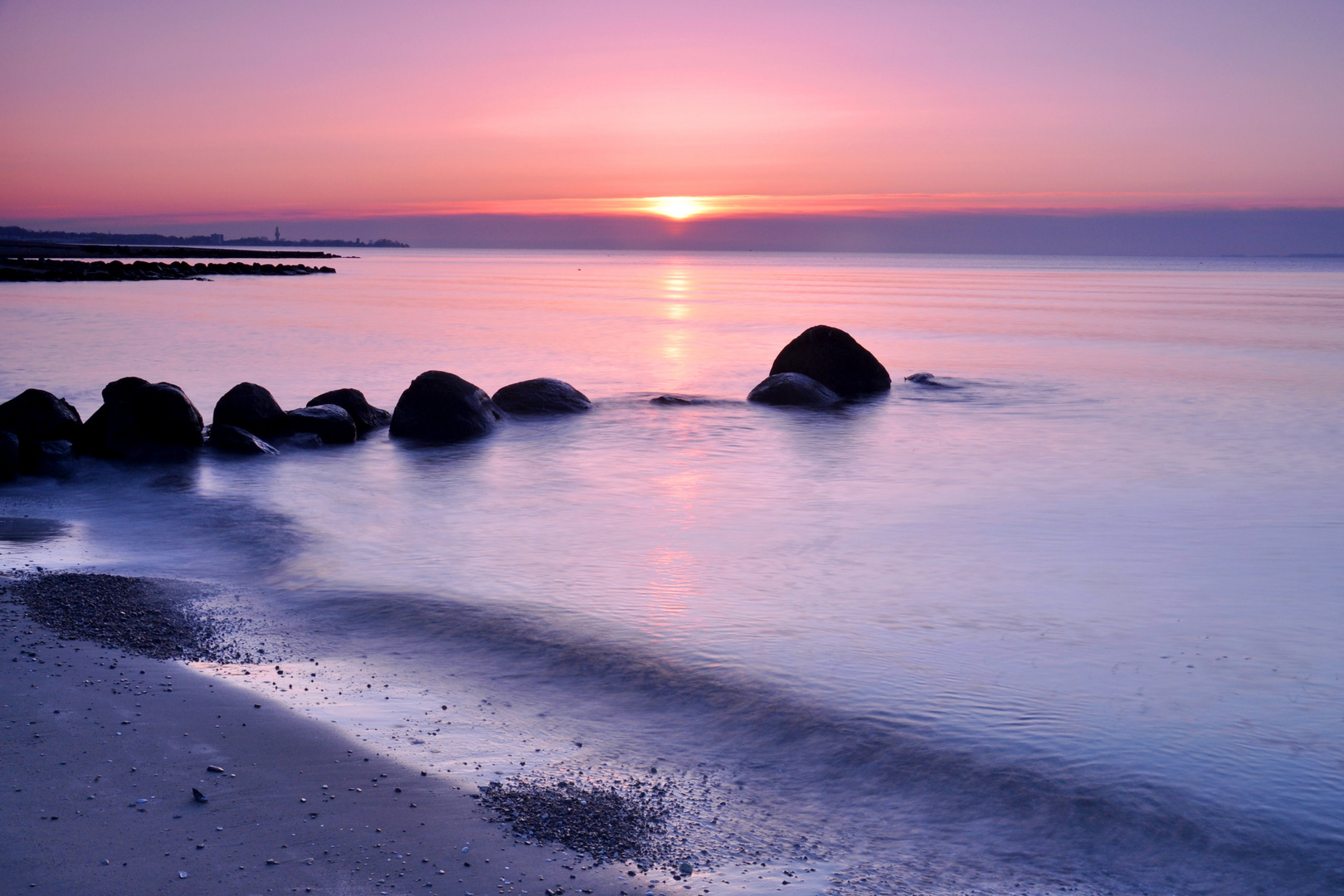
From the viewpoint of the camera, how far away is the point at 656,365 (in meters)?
25.4

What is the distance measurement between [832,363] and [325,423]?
959cm

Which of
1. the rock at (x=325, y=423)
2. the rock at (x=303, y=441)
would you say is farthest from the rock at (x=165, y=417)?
the rock at (x=325, y=423)

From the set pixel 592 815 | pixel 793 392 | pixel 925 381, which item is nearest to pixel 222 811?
pixel 592 815

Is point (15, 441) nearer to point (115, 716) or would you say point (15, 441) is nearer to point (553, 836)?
point (115, 716)

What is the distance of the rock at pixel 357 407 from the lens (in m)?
14.4

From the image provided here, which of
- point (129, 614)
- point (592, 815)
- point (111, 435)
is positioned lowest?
point (592, 815)

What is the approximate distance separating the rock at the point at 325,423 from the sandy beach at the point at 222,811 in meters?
8.69

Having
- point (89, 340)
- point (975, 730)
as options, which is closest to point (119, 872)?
point (975, 730)

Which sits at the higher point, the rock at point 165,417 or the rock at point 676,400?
the rock at point 165,417

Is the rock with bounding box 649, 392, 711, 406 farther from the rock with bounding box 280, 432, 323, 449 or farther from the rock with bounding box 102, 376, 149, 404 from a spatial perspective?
the rock with bounding box 102, 376, 149, 404

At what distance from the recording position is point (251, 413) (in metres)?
13.2

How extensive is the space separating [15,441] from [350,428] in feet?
13.5

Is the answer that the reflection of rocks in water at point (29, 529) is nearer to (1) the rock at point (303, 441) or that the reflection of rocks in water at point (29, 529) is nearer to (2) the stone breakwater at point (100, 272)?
(1) the rock at point (303, 441)

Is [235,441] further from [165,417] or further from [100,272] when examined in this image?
[100,272]
